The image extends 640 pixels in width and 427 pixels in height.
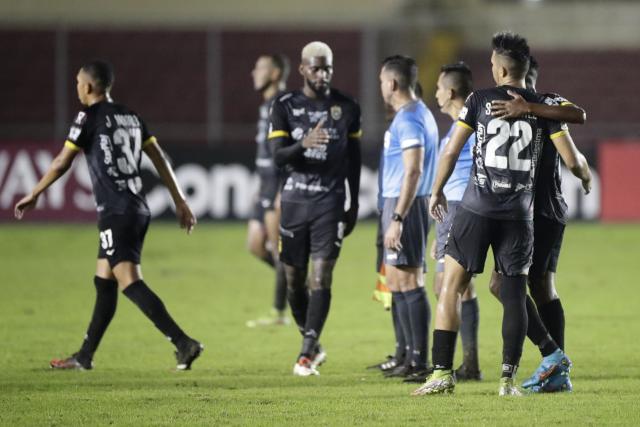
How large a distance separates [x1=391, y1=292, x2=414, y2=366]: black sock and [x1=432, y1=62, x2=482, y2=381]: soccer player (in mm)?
419

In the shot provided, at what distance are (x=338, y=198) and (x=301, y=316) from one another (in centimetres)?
109

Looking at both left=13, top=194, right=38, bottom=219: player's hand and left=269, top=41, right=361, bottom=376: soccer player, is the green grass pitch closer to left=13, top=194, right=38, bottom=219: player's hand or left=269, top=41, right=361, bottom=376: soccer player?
left=269, top=41, right=361, bottom=376: soccer player

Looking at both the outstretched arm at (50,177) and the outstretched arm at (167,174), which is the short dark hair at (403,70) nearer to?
the outstretched arm at (167,174)

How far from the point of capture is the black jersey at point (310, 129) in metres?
9.27

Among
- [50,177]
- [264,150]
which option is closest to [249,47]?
[264,150]

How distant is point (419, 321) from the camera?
9.01 meters

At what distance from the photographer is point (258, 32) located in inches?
1294

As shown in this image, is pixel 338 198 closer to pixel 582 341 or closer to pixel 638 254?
pixel 582 341

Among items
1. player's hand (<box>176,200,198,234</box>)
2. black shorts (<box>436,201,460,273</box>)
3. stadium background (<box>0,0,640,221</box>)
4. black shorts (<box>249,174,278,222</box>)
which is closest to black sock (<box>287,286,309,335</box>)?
player's hand (<box>176,200,198,234</box>)

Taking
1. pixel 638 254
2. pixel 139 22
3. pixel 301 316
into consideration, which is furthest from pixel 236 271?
pixel 139 22

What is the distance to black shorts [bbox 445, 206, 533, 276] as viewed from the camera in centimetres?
766

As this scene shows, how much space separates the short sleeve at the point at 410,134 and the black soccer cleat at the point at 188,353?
6.70ft

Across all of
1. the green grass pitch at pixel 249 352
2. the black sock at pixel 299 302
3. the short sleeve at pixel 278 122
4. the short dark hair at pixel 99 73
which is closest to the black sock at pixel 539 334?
the green grass pitch at pixel 249 352

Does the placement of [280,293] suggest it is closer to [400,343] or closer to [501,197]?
[400,343]
